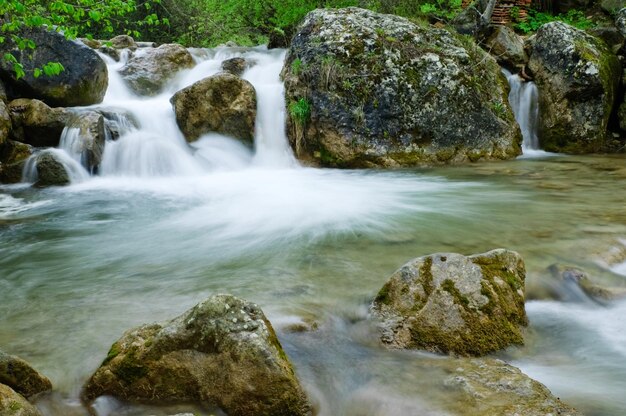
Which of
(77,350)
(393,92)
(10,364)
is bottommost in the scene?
(77,350)

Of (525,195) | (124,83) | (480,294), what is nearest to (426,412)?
(480,294)

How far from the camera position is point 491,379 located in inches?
106

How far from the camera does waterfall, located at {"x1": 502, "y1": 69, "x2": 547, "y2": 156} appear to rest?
36.9 feet

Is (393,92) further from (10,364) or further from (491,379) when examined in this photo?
(10,364)

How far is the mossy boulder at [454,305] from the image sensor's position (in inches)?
125

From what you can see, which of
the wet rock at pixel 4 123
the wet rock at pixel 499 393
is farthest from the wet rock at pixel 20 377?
the wet rock at pixel 4 123

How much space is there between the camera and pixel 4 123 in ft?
29.1

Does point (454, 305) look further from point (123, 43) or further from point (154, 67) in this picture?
point (123, 43)

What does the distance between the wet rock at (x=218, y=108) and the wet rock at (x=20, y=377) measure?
792 cm

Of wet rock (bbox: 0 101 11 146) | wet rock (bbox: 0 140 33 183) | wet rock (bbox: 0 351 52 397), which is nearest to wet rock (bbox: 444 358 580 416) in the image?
wet rock (bbox: 0 351 52 397)

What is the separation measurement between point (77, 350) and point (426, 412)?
7.35 ft

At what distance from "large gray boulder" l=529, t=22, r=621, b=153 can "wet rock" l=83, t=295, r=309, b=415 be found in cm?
1018

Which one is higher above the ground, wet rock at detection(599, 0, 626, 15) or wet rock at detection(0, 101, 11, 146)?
wet rock at detection(599, 0, 626, 15)

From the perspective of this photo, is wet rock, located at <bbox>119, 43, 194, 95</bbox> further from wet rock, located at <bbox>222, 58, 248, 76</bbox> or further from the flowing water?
the flowing water
